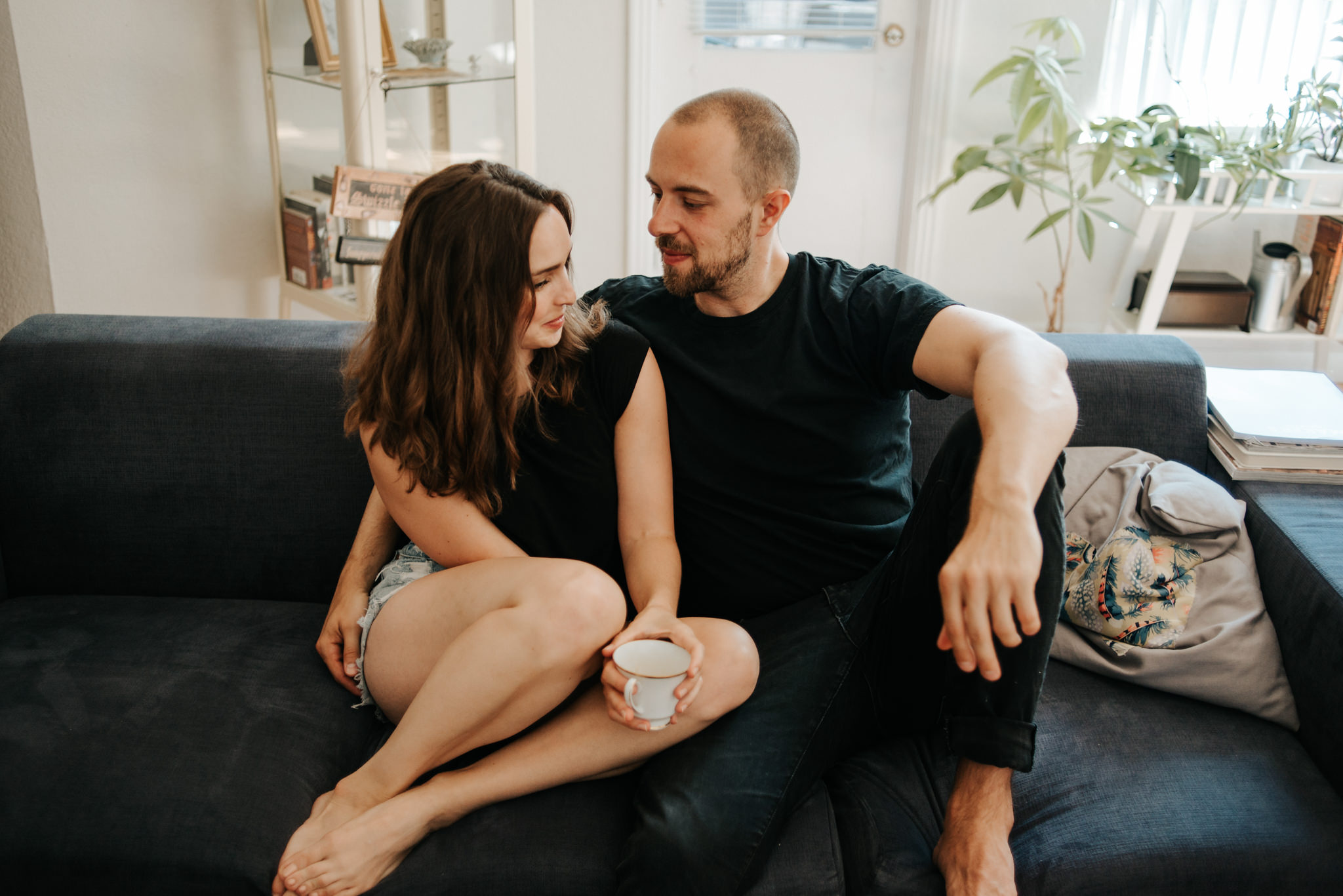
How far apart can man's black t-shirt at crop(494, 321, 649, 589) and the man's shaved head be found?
0.32 meters

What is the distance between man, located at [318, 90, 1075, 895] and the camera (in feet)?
3.64

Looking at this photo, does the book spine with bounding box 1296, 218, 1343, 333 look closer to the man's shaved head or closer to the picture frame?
the man's shaved head

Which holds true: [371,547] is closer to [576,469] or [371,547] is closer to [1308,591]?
[576,469]

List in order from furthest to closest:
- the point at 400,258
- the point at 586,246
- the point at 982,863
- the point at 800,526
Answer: the point at 586,246 → the point at 800,526 → the point at 400,258 → the point at 982,863

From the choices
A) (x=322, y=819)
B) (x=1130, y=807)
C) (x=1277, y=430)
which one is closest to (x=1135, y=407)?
(x=1277, y=430)

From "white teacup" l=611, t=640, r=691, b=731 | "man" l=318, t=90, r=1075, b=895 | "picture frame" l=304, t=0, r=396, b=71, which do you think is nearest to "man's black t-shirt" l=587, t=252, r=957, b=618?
"man" l=318, t=90, r=1075, b=895

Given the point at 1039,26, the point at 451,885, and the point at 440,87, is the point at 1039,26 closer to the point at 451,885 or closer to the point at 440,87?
the point at 440,87

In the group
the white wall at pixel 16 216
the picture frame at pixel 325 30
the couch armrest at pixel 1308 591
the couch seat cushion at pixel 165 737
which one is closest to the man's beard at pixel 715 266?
the couch seat cushion at pixel 165 737

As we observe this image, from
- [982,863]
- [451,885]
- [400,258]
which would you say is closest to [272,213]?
[400,258]

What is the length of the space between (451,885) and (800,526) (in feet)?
2.15

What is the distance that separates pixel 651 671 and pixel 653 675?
1.1 inches

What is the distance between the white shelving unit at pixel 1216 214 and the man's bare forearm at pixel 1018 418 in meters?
1.85

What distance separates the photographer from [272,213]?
293 cm

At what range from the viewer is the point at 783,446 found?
1.45 metres
